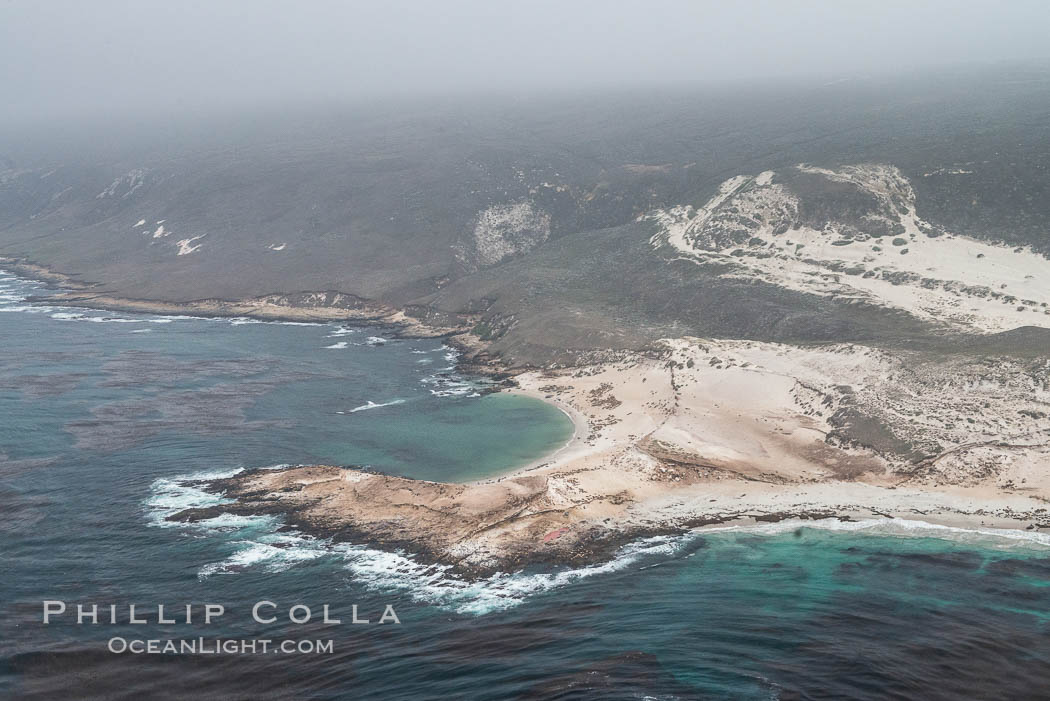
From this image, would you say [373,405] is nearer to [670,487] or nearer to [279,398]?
[279,398]

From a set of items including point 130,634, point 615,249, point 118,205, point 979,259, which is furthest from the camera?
point 118,205

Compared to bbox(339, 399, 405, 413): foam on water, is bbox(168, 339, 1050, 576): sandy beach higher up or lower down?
higher up

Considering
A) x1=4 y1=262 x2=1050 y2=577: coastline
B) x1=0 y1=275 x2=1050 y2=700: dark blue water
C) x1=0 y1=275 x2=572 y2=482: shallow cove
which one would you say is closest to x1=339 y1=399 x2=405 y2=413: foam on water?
x1=0 y1=275 x2=572 y2=482: shallow cove

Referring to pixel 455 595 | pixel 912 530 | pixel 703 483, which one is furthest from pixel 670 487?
pixel 455 595

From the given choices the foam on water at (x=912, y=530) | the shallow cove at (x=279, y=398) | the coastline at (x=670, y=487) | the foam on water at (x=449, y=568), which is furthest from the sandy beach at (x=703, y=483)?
the shallow cove at (x=279, y=398)

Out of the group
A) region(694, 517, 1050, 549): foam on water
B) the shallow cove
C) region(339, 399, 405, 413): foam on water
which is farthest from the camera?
region(339, 399, 405, 413): foam on water

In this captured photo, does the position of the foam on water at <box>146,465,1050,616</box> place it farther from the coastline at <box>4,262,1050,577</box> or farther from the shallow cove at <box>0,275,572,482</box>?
the shallow cove at <box>0,275,572,482</box>

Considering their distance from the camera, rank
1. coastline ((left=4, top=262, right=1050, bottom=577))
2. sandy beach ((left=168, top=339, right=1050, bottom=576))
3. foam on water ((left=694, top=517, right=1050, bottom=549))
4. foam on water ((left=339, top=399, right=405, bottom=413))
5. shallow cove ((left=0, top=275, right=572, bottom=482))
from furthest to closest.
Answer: foam on water ((left=339, top=399, right=405, bottom=413)), shallow cove ((left=0, top=275, right=572, bottom=482)), sandy beach ((left=168, top=339, right=1050, bottom=576)), coastline ((left=4, top=262, right=1050, bottom=577)), foam on water ((left=694, top=517, right=1050, bottom=549))

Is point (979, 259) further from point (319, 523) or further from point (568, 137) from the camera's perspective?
point (568, 137)

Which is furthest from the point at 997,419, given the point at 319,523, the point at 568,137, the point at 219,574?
the point at 568,137
